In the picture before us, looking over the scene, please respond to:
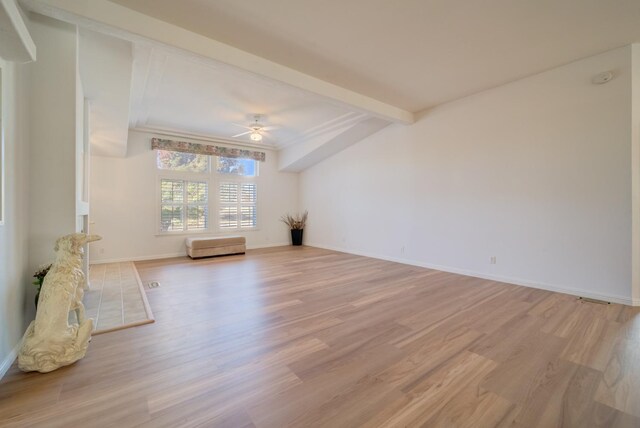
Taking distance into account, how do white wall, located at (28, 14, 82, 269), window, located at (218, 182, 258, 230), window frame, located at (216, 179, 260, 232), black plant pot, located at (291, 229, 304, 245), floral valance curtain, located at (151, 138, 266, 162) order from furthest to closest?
black plant pot, located at (291, 229, 304, 245) < window, located at (218, 182, 258, 230) < window frame, located at (216, 179, 260, 232) < floral valance curtain, located at (151, 138, 266, 162) < white wall, located at (28, 14, 82, 269)

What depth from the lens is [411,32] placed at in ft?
9.03

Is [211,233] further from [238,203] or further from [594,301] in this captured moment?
[594,301]

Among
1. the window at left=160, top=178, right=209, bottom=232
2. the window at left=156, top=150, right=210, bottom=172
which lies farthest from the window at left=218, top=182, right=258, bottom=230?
the window at left=156, top=150, right=210, bottom=172

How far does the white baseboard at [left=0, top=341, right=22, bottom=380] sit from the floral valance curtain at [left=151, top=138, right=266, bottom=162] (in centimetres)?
478

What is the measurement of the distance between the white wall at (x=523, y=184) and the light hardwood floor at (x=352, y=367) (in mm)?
682

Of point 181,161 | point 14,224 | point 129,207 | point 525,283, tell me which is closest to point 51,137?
point 14,224

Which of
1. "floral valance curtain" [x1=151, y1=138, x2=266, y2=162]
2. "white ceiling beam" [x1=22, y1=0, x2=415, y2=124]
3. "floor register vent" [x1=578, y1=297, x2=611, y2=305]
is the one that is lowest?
"floor register vent" [x1=578, y1=297, x2=611, y2=305]

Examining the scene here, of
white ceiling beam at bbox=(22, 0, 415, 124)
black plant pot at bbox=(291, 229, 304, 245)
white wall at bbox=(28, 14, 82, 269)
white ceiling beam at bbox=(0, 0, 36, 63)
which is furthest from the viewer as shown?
black plant pot at bbox=(291, 229, 304, 245)

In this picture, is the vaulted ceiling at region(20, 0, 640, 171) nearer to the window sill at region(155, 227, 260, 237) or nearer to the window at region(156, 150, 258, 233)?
the window at region(156, 150, 258, 233)

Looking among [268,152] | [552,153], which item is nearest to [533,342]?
[552,153]

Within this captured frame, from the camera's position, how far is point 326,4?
238 cm

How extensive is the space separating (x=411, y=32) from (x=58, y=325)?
3896mm

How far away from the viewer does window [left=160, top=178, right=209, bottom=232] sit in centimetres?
614

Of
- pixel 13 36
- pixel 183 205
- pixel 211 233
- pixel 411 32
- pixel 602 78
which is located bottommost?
pixel 211 233
